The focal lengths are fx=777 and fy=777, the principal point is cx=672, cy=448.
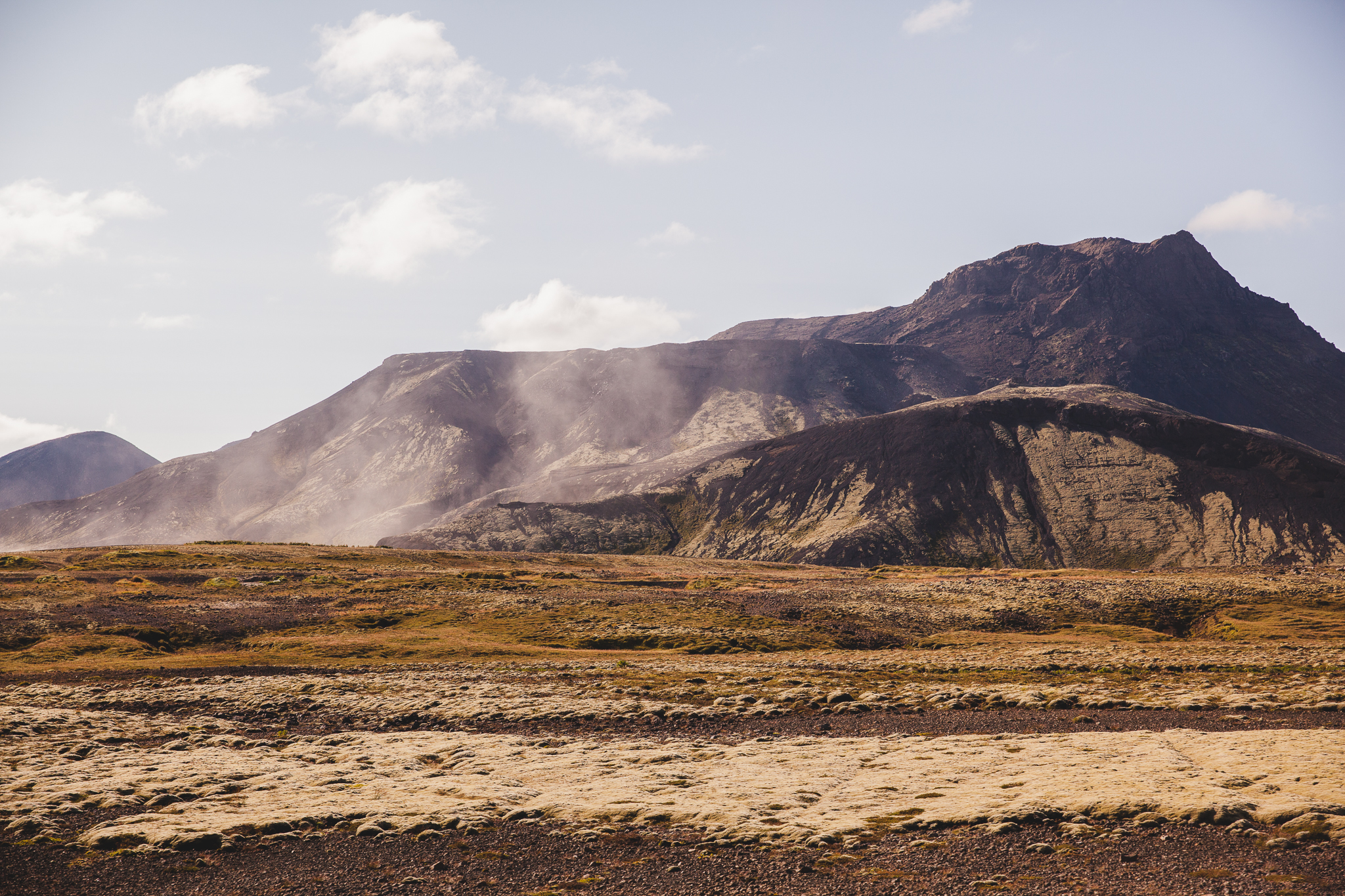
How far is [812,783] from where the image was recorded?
65.8 feet

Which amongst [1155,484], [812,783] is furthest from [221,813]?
A: [1155,484]

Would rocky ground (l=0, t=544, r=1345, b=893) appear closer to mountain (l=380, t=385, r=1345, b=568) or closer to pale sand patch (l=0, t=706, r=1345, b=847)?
pale sand patch (l=0, t=706, r=1345, b=847)

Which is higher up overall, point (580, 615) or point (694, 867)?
point (694, 867)

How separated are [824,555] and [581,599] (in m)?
93.8

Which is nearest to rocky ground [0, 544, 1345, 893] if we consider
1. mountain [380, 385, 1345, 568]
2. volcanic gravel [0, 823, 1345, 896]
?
volcanic gravel [0, 823, 1345, 896]

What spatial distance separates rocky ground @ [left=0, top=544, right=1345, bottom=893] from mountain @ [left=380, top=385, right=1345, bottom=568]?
9161 centimetres

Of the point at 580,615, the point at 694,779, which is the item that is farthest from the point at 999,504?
the point at 694,779

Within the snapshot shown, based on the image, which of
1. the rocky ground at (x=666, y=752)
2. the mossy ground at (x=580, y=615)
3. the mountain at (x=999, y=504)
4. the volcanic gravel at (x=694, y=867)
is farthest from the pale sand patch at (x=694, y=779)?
the mountain at (x=999, y=504)

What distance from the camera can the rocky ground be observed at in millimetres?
14828

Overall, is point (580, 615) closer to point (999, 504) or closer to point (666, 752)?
point (666, 752)

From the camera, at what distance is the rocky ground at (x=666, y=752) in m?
14.8

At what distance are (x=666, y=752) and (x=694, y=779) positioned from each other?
338cm

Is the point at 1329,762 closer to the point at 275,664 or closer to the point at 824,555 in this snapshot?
the point at 275,664

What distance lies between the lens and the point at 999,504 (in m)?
168
